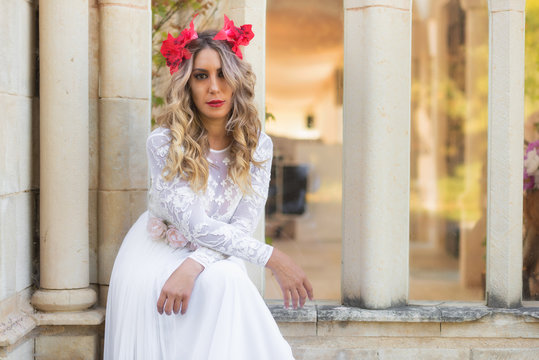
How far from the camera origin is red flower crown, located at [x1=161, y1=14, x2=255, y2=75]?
2686mm

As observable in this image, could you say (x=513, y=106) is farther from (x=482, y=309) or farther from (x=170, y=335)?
(x=170, y=335)

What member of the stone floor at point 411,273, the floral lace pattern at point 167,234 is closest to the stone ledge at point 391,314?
the stone floor at point 411,273

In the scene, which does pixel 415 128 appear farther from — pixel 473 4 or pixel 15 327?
pixel 15 327

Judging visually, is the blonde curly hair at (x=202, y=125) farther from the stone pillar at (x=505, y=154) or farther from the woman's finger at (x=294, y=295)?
the stone pillar at (x=505, y=154)

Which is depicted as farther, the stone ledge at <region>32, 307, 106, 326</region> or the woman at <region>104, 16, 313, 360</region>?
the stone ledge at <region>32, 307, 106, 326</region>

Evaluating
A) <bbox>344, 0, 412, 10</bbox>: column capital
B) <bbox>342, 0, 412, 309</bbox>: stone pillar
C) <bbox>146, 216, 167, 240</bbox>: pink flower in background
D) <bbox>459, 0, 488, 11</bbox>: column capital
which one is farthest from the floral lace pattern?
<bbox>459, 0, 488, 11</bbox>: column capital

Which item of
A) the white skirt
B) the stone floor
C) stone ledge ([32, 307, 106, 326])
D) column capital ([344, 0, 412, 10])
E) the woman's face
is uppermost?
column capital ([344, 0, 412, 10])

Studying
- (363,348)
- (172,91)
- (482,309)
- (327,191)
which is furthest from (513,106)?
(327,191)

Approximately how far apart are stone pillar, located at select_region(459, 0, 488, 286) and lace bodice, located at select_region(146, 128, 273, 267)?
3.36 metres

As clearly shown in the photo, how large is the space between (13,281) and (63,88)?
0.81 meters

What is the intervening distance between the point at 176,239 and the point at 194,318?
373 millimetres

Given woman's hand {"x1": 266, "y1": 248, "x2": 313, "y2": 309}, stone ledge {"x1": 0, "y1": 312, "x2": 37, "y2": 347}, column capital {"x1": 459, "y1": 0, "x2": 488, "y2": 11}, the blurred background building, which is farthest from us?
column capital {"x1": 459, "y1": 0, "x2": 488, "y2": 11}

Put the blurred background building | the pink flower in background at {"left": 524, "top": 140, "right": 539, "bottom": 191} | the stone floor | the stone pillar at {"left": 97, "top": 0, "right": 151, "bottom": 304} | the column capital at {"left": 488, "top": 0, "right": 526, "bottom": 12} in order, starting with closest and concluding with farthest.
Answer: the blurred background building, the stone pillar at {"left": 97, "top": 0, "right": 151, "bottom": 304}, the column capital at {"left": 488, "top": 0, "right": 526, "bottom": 12}, the pink flower in background at {"left": 524, "top": 140, "right": 539, "bottom": 191}, the stone floor

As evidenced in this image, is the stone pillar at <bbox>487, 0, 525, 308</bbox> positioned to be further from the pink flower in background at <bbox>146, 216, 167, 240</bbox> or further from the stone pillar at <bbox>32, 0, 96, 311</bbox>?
the stone pillar at <bbox>32, 0, 96, 311</bbox>
